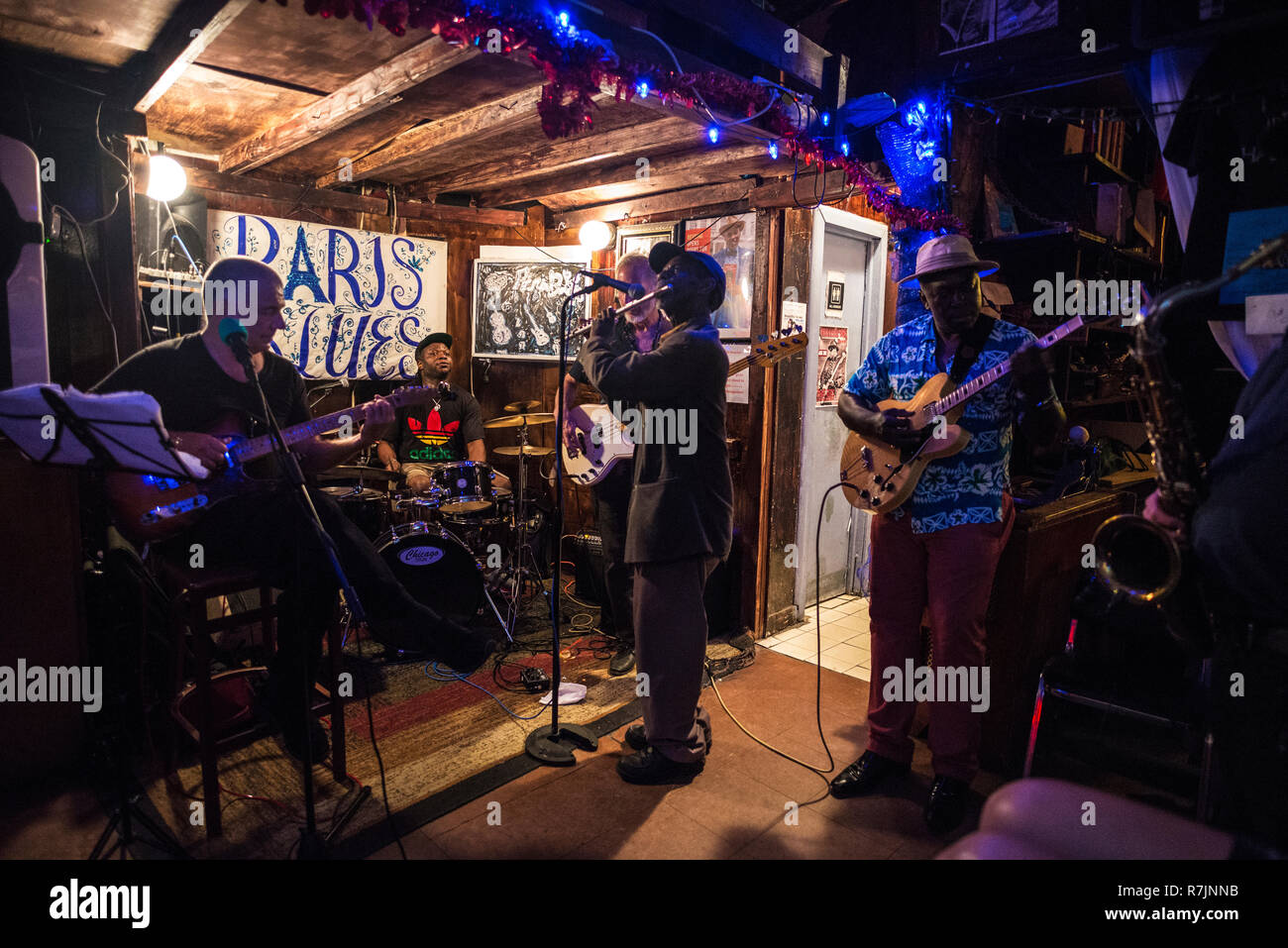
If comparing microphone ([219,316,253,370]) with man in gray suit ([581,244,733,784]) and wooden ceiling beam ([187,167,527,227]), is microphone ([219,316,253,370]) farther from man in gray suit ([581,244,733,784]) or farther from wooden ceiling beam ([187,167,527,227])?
wooden ceiling beam ([187,167,527,227])

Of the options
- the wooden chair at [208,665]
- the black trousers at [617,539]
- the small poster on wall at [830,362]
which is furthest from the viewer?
the small poster on wall at [830,362]

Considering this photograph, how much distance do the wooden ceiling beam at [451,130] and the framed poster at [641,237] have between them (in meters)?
1.69

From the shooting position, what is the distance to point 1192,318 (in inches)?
150

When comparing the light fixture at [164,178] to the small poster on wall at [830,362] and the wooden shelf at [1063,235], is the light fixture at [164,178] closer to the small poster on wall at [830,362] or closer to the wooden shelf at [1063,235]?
the small poster on wall at [830,362]

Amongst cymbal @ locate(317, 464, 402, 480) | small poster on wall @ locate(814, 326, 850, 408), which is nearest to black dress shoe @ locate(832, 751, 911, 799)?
small poster on wall @ locate(814, 326, 850, 408)

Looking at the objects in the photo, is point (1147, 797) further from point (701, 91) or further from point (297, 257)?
point (297, 257)

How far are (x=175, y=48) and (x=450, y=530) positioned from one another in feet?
10.1

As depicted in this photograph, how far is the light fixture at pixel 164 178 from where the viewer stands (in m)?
4.60

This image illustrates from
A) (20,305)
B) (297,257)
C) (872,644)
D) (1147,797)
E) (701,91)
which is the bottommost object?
(1147,797)

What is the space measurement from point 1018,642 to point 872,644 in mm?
677

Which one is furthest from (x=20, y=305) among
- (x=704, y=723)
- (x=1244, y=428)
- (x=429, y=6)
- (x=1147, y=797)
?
(x=1147, y=797)

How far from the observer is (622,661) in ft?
14.9

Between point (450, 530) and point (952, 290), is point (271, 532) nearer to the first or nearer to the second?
point (450, 530)

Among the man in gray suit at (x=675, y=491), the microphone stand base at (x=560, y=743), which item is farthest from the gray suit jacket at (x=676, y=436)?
the microphone stand base at (x=560, y=743)
